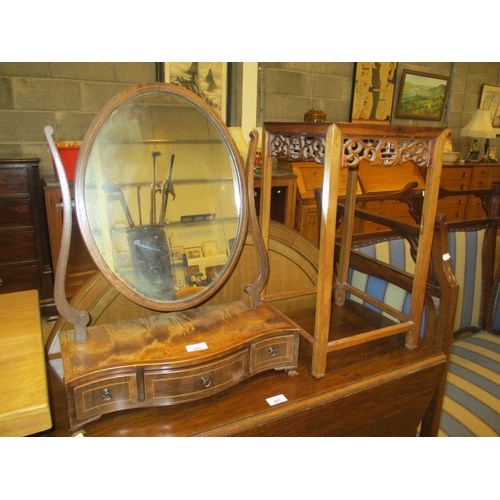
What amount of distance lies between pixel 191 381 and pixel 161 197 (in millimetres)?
471

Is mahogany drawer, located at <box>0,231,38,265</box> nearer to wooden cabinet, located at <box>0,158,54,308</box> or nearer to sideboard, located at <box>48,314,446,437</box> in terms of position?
wooden cabinet, located at <box>0,158,54,308</box>

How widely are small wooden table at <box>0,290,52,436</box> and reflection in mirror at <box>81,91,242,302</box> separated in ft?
0.79

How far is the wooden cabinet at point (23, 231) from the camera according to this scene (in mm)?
2402

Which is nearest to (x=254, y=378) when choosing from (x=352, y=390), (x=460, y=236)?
(x=352, y=390)

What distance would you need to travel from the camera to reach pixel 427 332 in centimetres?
147

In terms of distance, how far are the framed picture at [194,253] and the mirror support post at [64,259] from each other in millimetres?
301

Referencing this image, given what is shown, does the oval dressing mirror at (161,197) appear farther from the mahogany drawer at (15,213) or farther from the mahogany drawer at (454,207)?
the mahogany drawer at (454,207)

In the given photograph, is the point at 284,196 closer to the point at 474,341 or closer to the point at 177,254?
the point at 474,341

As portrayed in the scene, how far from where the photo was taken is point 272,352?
1059 millimetres

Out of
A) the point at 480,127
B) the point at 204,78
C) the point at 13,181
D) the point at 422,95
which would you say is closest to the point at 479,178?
the point at 480,127

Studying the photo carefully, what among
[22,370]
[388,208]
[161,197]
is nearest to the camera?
[22,370]

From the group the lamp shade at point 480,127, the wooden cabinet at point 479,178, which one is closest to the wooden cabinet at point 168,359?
the wooden cabinet at point 479,178
